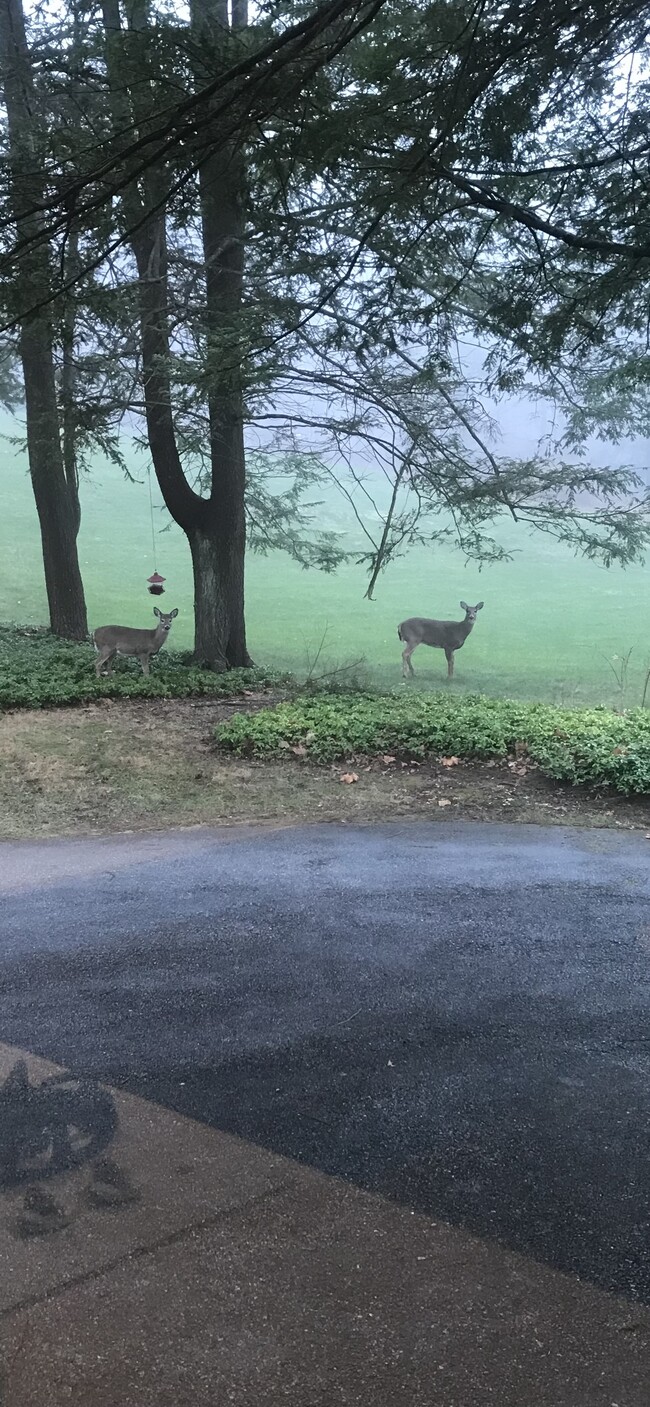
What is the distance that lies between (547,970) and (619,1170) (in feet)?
4.34

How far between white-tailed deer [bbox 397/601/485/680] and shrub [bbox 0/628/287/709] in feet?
12.4

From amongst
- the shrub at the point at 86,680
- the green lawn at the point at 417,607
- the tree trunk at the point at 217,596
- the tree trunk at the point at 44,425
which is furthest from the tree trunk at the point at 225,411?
the green lawn at the point at 417,607

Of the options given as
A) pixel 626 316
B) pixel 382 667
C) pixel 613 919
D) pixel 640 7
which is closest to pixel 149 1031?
pixel 613 919

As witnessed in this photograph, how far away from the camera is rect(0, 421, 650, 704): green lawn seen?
14555 millimetres

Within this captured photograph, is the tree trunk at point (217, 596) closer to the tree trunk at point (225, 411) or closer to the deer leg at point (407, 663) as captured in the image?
the tree trunk at point (225, 411)

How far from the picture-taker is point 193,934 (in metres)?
4.44

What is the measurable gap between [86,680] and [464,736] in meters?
3.92

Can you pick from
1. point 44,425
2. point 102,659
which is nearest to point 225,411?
point 102,659

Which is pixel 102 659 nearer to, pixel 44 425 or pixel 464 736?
pixel 44 425

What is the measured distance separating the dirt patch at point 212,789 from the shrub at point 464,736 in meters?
0.15

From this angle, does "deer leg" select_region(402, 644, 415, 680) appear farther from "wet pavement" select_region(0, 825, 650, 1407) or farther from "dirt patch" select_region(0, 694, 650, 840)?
"wet pavement" select_region(0, 825, 650, 1407)

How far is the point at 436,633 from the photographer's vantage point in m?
14.1

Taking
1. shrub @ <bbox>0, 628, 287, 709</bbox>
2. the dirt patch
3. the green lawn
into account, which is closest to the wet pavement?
the dirt patch

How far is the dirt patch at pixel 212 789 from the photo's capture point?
6121 mm
